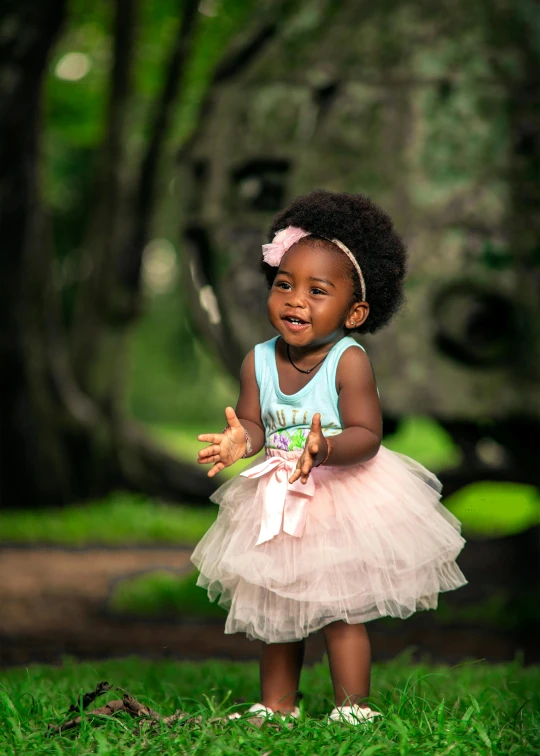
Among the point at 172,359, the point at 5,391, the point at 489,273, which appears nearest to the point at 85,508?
the point at 5,391

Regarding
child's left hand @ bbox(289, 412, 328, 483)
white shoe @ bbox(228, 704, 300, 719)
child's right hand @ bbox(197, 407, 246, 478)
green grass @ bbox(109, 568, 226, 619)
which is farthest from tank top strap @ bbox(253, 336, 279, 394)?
green grass @ bbox(109, 568, 226, 619)

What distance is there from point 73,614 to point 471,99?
4.28 m

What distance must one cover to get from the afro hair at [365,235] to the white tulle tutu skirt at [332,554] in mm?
529

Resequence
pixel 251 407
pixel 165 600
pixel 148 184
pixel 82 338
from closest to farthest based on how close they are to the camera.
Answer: pixel 251 407 → pixel 165 600 → pixel 148 184 → pixel 82 338

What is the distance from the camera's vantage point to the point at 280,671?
3164 millimetres

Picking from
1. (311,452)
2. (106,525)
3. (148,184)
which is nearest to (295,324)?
(311,452)

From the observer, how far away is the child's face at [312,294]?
9.96 feet

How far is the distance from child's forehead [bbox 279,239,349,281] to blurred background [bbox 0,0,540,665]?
2170mm

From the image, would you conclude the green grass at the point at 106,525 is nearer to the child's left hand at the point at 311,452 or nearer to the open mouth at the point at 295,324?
the open mouth at the point at 295,324

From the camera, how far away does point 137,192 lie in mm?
10125

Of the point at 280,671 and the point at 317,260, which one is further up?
the point at 317,260

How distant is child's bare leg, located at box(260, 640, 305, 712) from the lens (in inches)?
124

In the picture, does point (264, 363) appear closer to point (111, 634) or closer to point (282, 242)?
point (282, 242)

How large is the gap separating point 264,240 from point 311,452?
2.72 metres
